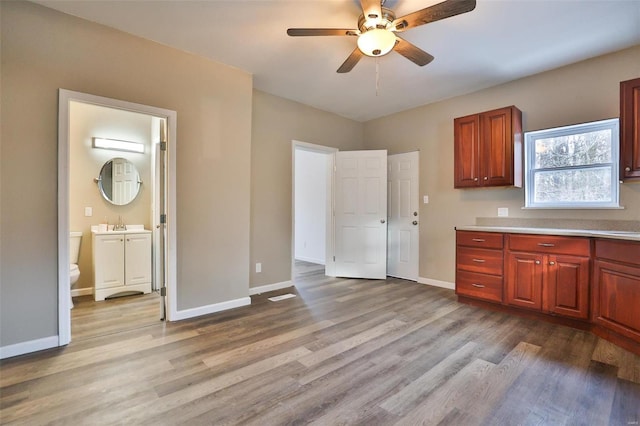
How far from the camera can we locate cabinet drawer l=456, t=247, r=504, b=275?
323cm

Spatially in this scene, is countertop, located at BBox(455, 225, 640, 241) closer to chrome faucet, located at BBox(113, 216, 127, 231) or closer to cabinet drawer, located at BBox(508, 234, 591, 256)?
cabinet drawer, located at BBox(508, 234, 591, 256)

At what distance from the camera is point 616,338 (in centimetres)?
241

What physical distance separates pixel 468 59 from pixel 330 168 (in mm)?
2504

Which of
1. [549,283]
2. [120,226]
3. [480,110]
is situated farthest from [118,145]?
[549,283]

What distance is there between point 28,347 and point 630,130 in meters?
5.17

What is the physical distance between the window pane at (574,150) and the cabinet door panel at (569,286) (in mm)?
1174

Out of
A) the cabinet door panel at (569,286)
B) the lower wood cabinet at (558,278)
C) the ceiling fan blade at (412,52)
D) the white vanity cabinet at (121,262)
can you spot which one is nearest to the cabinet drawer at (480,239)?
the lower wood cabinet at (558,278)

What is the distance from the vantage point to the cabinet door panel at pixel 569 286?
266cm

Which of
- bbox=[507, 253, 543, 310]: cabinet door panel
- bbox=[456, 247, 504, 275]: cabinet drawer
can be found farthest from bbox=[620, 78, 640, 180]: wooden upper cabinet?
bbox=[456, 247, 504, 275]: cabinet drawer

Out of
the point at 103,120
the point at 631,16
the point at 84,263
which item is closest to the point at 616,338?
the point at 631,16

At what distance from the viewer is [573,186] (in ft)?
10.6

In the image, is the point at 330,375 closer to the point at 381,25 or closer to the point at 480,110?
the point at 381,25

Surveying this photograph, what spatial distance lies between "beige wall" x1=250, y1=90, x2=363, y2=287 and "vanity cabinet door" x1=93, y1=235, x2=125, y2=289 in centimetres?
162

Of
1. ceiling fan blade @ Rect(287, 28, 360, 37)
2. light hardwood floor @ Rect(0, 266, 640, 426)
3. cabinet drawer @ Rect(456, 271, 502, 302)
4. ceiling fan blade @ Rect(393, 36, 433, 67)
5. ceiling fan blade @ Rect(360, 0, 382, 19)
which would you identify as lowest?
light hardwood floor @ Rect(0, 266, 640, 426)
